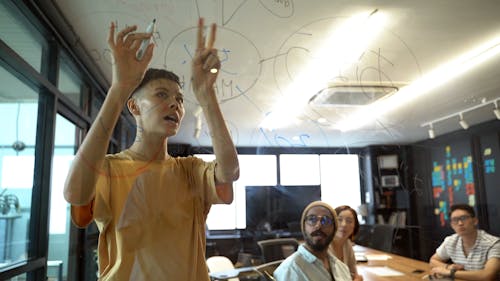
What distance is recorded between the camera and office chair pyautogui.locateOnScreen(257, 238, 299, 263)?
2.61 meters

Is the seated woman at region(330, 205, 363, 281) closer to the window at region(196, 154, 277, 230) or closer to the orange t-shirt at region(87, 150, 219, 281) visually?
the window at region(196, 154, 277, 230)

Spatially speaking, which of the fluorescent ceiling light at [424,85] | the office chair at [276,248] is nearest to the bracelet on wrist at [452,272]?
the office chair at [276,248]

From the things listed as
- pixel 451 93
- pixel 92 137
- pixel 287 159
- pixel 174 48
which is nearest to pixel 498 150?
pixel 451 93

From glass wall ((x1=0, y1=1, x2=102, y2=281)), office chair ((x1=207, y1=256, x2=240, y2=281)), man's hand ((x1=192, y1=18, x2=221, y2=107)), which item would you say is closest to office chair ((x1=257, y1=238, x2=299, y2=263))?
office chair ((x1=207, y1=256, x2=240, y2=281))

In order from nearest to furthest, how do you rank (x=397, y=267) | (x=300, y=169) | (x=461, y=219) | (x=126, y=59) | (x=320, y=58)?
(x=126, y=59), (x=300, y=169), (x=320, y=58), (x=461, y=219), (x=397, y=267)

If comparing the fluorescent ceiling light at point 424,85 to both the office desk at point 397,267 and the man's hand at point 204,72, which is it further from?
the office desk at point 397,267

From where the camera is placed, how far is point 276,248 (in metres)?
2.69

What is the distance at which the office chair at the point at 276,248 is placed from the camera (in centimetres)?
261

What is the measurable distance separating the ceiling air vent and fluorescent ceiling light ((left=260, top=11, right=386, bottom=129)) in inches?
2.5

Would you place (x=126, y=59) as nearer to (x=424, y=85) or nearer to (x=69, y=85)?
(x=69, y=85)

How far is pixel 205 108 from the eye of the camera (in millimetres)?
529

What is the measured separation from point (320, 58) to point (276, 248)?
1.60 metres

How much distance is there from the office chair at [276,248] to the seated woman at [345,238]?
588 mm

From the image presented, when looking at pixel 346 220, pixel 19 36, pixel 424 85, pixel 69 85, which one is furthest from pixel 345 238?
pixel 19 36
